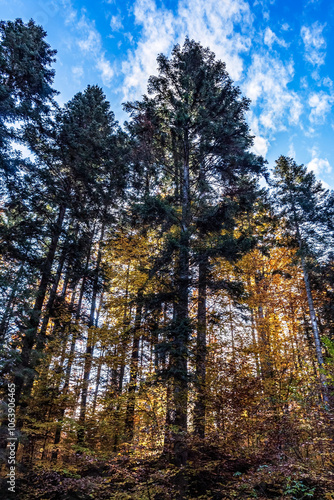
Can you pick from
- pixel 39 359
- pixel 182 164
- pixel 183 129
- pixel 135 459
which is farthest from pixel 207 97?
pixel 135 459

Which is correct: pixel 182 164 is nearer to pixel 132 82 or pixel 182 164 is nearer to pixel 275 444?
pixel 132 82

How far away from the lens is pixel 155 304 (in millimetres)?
8078

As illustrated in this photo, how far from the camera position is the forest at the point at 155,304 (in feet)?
19.7

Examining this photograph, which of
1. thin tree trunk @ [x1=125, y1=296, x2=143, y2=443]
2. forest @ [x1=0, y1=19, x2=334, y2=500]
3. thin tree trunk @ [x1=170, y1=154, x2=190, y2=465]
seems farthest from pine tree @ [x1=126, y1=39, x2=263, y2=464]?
thin tree trunk @ [x1=125, y1=296, x2=143, y2=443]

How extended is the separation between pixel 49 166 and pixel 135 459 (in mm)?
10972

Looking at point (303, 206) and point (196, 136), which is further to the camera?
point (303, 206)

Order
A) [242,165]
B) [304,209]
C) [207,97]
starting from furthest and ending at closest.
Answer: [304,209] < [242,165] < [207,97]

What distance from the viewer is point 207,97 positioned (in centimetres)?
987

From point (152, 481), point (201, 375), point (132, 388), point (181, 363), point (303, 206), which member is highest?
point (303, 206)

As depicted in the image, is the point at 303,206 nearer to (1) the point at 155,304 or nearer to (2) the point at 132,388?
(1) the point at 155,304

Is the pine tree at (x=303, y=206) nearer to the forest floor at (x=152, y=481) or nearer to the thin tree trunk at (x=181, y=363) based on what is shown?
the thin tree trunk at (x=181, y=363)

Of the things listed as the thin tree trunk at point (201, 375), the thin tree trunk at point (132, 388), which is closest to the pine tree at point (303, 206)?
the thin tree trunk at point (201, 375)

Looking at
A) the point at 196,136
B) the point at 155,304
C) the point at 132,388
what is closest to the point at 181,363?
the point at 155,304

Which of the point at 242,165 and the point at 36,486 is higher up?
the point at 242,165
